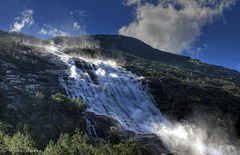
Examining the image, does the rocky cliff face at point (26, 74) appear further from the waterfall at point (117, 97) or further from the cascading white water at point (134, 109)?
the cascading white water at point (134, 109)

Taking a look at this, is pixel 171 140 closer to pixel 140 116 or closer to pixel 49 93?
pixel 140 116

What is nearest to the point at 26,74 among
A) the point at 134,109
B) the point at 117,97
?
the point at 117,97

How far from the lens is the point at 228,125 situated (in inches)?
1650

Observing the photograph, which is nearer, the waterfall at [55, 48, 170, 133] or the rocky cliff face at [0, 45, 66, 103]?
the rocky cliff face at [0, 45, 66, 103]

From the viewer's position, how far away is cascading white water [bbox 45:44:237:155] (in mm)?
31972

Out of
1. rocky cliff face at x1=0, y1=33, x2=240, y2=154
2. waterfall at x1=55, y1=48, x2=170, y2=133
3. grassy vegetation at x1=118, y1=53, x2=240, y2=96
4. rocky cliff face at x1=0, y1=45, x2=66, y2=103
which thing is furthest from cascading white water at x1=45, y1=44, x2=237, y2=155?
grassy vegetation at x1=118, y1=53, x2=240, y2=96

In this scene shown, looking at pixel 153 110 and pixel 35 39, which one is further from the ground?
pixel 35 39

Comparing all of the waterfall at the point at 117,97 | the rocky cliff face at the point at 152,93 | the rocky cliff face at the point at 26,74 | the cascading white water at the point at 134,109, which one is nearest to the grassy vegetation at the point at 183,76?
the rocky cliff face at the point at 152,93

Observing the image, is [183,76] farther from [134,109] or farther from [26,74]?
[26,74]

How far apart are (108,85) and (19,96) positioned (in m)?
22.8

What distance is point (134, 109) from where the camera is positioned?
42.5 m

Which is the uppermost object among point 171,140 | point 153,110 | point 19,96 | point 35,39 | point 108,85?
point 35,39

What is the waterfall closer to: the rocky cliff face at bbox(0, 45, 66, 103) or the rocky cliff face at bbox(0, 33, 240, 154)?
the rocky cliff face at bbox(0, 33, 240, 154)

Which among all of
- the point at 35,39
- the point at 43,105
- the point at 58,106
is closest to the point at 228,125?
the point at 58,106
